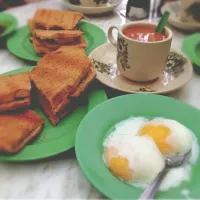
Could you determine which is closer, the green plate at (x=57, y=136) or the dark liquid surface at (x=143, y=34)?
the green plate at (x=57, y=136)

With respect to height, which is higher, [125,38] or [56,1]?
[125,38]

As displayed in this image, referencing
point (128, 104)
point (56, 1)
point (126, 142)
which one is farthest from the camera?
point (56, 1)

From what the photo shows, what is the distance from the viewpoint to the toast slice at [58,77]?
661mm

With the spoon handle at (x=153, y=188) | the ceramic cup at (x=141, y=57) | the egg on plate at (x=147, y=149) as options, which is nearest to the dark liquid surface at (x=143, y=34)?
the ceramic cup at (x=141, y=57)

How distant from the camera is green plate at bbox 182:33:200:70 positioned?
852 millimetres

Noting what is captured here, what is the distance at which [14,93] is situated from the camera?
636 millimetres

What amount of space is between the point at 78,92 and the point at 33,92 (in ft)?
0.33

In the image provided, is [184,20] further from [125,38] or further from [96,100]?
[96,100]

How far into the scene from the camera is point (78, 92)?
0.69 metres

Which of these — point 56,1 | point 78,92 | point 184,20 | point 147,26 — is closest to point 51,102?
point 78,92

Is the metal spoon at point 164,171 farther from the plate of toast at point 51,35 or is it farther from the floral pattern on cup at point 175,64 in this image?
the plate of toast at point 51,35

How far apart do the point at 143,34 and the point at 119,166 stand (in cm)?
37

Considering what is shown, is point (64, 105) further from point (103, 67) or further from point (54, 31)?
point (54, 31)

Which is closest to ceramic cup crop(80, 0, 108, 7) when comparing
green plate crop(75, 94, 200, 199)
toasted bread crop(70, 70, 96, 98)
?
toasted bread crop(70, 70, 96, 98)
